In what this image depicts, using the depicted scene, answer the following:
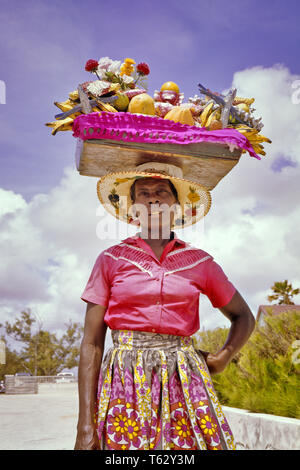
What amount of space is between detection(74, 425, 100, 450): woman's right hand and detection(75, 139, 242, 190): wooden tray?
1246 millimetres

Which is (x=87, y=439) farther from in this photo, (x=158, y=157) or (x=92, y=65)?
(x=92, y=65)

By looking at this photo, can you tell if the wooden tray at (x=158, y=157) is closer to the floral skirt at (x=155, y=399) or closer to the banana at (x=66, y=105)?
the banana at (x=66, y=105)

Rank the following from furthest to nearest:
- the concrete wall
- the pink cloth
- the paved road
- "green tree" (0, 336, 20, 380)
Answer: "green tree" (0, 336, 20, 380)
the paved road
the concrete wall
the pink cloth

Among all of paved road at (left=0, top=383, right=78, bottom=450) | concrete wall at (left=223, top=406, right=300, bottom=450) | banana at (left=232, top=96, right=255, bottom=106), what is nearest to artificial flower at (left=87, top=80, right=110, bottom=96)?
banana at (left=232, top=96, right=255, bottom=106)

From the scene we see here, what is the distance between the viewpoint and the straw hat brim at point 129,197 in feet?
8.02

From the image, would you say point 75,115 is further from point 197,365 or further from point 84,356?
point 197,365

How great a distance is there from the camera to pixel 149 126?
2129 mm

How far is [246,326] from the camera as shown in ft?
7.59

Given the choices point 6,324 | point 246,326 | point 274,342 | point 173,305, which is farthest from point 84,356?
point 6,324

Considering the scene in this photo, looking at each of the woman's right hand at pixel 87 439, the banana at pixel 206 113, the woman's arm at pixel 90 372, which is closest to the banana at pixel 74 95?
the banana at pixel 206 113

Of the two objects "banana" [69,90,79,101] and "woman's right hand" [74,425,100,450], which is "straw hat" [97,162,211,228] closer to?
"banana" [69,90,79,101]

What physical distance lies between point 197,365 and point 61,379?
76.3ft

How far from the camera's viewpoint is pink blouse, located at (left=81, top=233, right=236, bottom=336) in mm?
2000

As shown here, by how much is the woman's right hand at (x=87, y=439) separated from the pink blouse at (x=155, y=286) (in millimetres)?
429
